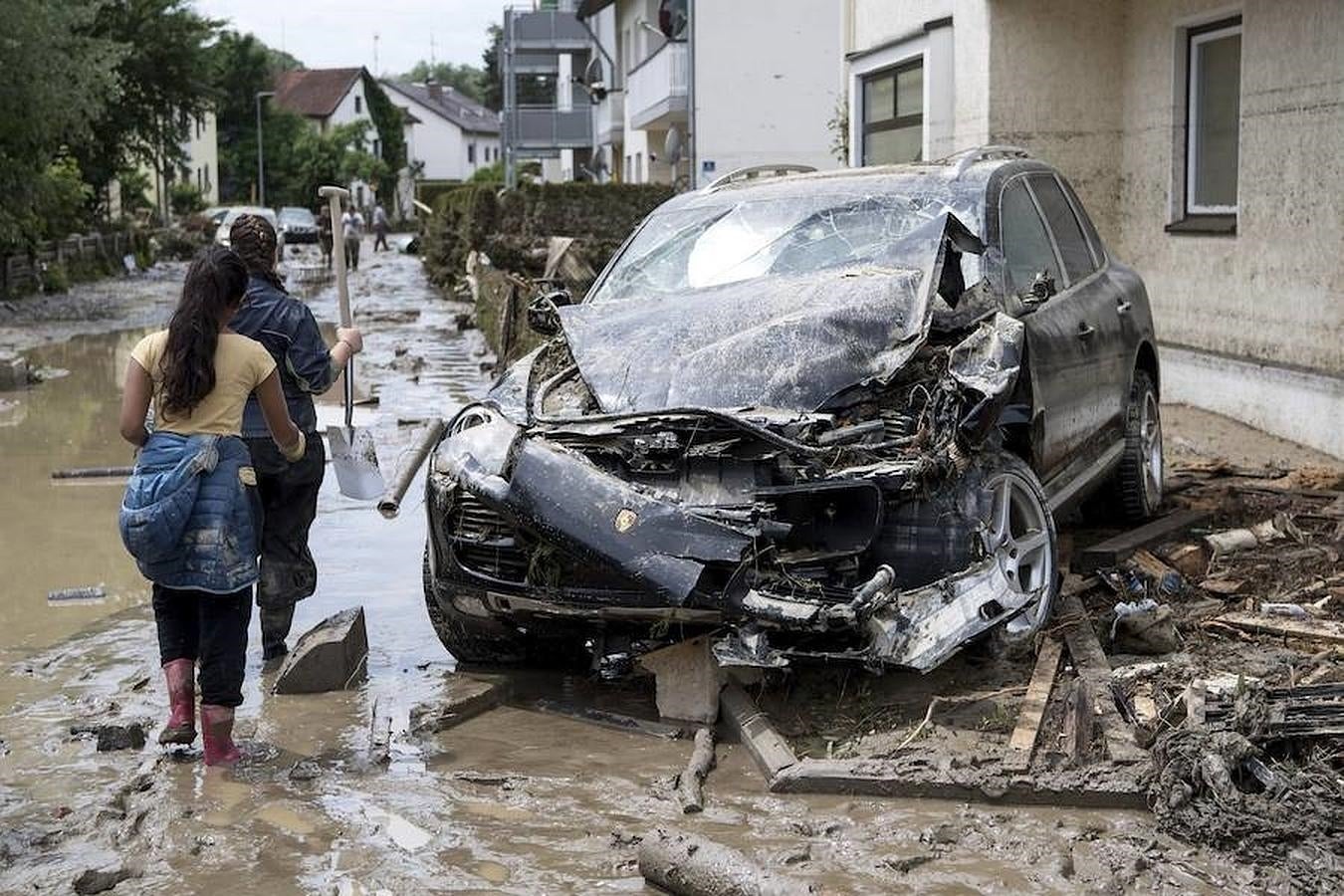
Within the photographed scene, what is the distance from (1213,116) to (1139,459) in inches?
233

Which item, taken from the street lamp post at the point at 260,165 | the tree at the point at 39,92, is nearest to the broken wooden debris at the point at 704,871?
the tree at the point at 39,92

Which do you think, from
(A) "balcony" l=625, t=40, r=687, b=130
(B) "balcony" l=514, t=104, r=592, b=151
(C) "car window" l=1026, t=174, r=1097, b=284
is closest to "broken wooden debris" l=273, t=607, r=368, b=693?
(C) "car window" l=1026, t=174, r=1097, b=284

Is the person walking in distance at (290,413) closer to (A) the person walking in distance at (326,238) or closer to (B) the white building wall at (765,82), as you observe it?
(B) the white building wall at (765,82)

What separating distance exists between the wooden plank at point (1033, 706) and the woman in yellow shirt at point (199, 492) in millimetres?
2566

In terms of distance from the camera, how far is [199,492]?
17.9 feet

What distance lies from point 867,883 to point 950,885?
0.22m

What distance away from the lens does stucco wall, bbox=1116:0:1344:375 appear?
11.2 meters

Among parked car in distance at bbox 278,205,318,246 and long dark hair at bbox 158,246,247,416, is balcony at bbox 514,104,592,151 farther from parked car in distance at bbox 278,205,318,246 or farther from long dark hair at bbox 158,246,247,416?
long dark hair at bbox 158,246,247,416

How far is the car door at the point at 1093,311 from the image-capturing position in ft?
25.5

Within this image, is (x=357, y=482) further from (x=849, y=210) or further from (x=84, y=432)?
(x=84, y=432)

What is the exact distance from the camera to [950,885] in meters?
4.41

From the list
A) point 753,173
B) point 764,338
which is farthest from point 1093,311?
point 764,338

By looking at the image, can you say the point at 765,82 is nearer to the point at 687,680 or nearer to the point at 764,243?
the point at 764,243

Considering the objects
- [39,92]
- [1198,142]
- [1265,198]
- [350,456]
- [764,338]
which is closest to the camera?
[764,338]
